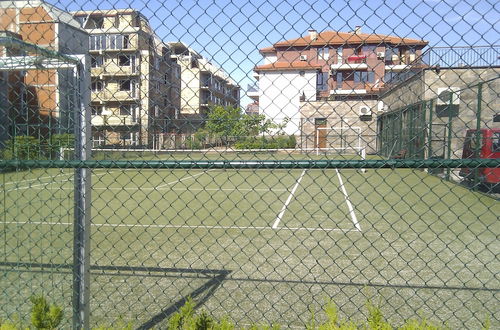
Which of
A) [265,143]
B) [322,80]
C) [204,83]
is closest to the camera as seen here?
[322,80]

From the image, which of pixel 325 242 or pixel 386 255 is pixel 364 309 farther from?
pixel 325 242

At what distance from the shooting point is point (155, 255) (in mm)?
6215

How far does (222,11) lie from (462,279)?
3985mm

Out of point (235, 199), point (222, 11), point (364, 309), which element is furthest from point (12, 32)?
point (235, 199)

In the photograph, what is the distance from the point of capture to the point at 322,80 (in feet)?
13.9

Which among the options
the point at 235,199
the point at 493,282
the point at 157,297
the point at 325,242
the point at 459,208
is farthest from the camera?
the point at 235,199

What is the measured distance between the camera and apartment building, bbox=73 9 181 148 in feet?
12.0

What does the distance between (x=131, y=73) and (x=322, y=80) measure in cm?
200

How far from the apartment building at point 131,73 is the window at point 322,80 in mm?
1290

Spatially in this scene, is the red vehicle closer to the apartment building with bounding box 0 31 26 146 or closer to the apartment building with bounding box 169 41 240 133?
the apartment building with bounding box 169 41 240 133

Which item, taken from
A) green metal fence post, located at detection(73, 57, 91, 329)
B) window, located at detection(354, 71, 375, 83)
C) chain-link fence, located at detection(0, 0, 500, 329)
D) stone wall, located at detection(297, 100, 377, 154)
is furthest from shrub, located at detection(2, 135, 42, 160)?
window, located at detection(354, 71, 375, 83)

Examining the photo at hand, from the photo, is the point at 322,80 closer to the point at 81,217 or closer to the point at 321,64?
the point at 321,64

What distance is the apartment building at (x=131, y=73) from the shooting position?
3648mm

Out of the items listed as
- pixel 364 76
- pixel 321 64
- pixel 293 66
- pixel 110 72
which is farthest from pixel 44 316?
pixel 364 76
